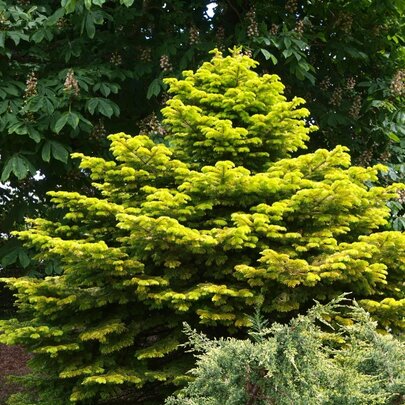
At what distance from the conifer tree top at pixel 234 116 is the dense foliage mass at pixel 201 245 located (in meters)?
0.01

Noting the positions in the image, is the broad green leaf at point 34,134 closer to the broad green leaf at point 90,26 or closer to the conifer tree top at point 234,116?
the broad green leaf at point 90,26

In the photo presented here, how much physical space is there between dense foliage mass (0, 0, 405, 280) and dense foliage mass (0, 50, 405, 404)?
0.92 metres

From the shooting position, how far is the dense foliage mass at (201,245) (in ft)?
11.2

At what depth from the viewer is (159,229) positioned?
3.28 meters

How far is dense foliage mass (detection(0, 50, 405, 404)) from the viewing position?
3.40 metres

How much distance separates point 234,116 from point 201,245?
0.99 meters

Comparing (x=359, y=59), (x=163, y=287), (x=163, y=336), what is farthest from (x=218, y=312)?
(x=359, y=59)

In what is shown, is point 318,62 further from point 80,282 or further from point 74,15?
point 80,282

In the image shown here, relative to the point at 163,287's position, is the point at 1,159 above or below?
above

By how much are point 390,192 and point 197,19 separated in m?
2.78

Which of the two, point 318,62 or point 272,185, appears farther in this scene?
point 318,62

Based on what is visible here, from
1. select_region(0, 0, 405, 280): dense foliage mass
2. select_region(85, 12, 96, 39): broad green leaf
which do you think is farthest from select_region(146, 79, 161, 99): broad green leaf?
select_region(85, 12, 96, 39): broad green leaf

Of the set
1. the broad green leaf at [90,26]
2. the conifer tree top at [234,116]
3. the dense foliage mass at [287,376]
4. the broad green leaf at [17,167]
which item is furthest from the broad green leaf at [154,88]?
the dense foliage mass at [287,376]

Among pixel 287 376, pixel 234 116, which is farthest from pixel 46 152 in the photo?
pixel 287 376
